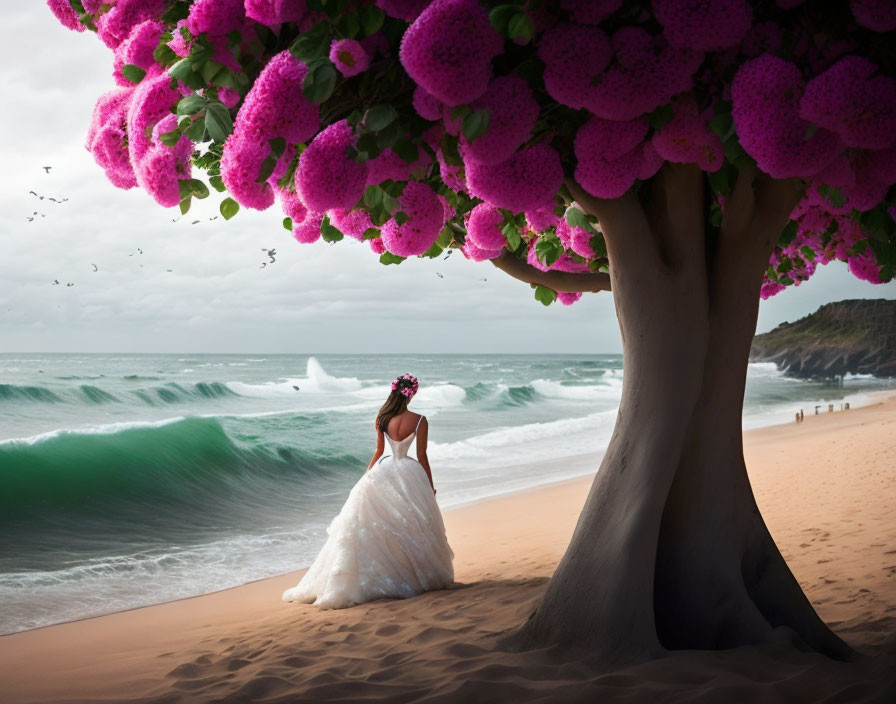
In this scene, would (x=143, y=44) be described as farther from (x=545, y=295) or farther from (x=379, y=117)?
(x=545, y=295)

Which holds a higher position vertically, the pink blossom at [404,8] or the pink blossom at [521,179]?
the pink blossom at [404,8]

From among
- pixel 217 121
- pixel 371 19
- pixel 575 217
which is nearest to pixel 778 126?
pixel 371 19

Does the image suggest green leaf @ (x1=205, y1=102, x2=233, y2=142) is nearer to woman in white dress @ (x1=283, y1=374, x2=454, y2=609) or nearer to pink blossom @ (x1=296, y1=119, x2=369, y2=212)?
pink blossom @ (x1=296, y1=119, x2=369, y2=212)

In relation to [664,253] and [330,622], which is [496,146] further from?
[330,622]

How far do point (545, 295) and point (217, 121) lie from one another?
2.90m

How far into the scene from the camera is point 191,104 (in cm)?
237

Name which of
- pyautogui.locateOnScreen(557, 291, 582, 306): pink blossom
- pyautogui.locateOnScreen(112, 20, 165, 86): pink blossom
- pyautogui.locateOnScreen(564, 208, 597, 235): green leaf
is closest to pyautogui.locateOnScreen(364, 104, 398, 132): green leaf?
pyautogui.locateOnScreen(112, 20, 165, 86): pink blossom

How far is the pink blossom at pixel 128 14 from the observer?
2.74m

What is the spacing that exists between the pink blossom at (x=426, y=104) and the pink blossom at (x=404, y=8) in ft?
0.72

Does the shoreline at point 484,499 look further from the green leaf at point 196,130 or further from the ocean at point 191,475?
the green leaf at point 196,130

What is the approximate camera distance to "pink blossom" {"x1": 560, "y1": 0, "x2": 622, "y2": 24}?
2314mm

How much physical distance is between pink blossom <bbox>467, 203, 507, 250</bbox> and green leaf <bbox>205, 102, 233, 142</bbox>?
1.76 m

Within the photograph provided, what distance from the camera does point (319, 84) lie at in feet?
7.39

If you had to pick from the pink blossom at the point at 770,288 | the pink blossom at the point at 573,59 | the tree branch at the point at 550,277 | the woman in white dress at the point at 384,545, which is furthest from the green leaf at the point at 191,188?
the pink blossom at the point at 770,288
